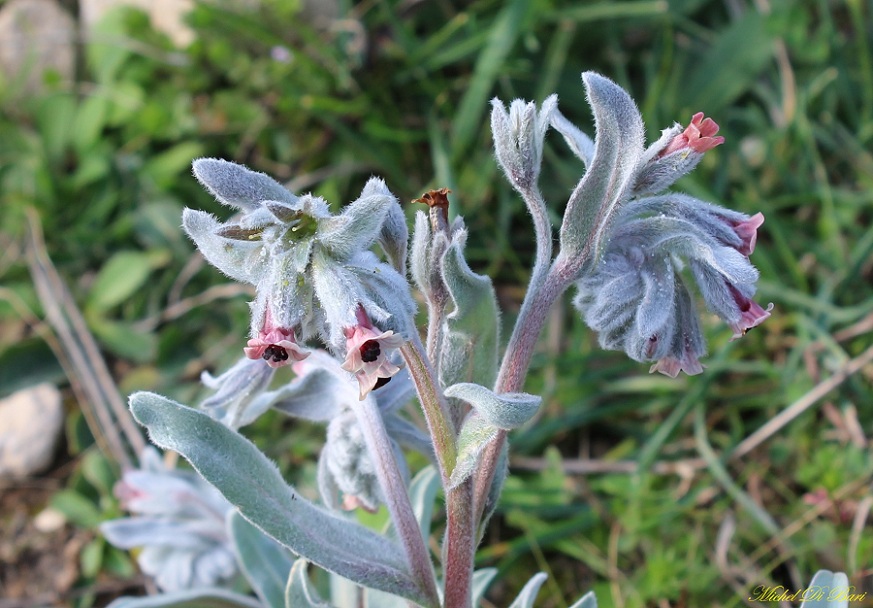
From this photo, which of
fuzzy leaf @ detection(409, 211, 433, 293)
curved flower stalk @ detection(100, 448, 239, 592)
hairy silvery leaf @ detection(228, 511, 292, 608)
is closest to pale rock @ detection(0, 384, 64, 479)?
curved flower stalk @ detection(100, 448, 239, 592)

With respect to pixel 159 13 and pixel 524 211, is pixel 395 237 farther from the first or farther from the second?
pixel 159 13

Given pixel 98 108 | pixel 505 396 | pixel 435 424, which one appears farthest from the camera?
pixel 98 108

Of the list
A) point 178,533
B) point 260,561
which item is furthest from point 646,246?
point 178,533

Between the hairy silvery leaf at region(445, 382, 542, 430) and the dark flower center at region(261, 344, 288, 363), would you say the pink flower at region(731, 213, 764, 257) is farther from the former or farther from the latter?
the dark flower center at region(261, 344, 288, 363)

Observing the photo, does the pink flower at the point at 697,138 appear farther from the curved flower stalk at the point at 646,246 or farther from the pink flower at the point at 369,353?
the pink flower at the point at 369,353

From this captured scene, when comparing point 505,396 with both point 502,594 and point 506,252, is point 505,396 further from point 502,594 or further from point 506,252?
point 506,252

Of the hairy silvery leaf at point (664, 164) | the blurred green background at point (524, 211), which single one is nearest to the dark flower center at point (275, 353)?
the hairy silvery leaf at point (664, 164)

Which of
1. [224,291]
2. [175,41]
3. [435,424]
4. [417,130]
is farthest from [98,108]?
[435,424]
